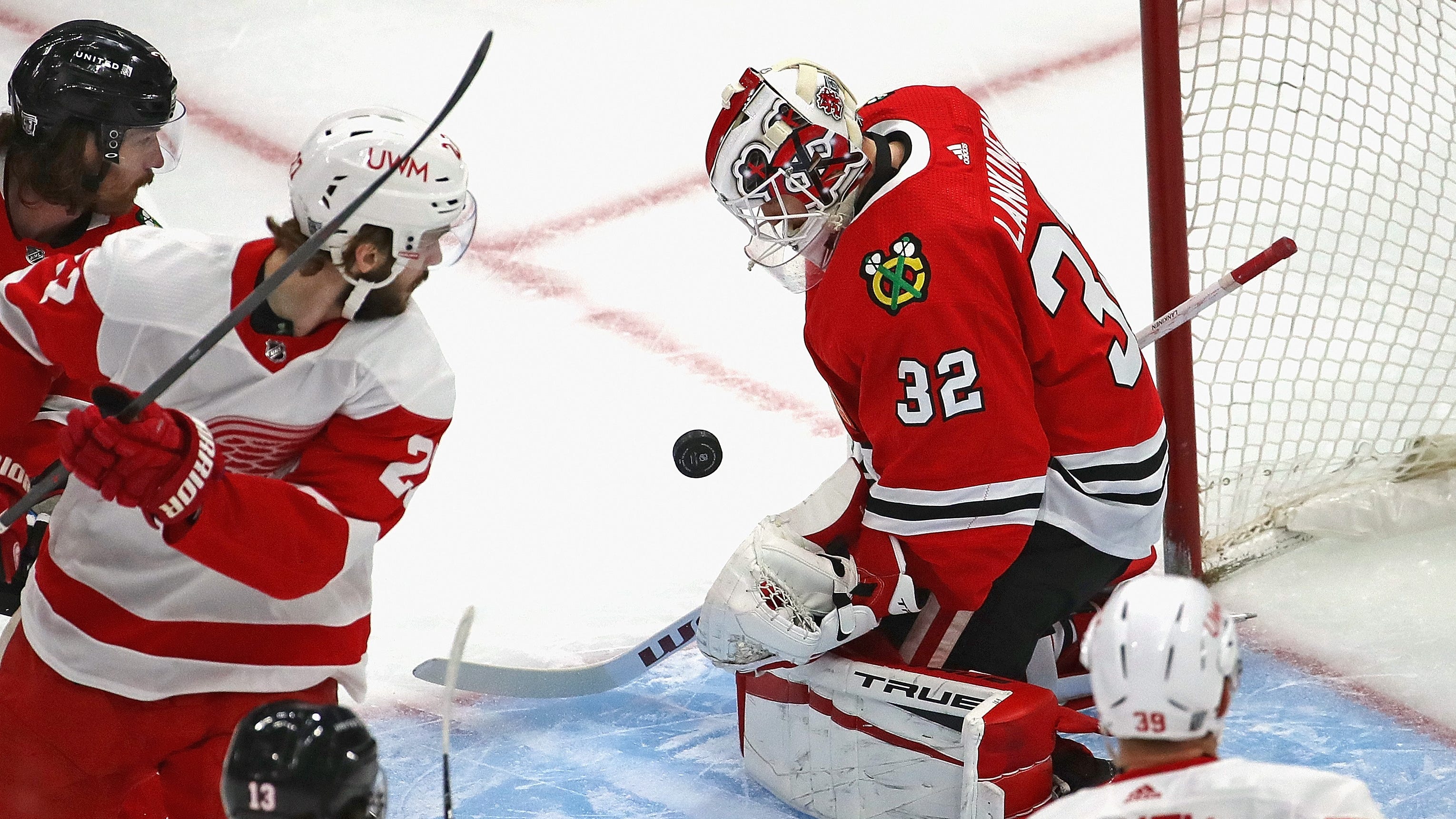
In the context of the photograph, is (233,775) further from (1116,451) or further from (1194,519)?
(1194,519)

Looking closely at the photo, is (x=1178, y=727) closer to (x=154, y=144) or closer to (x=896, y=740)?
(x=896, y=740)

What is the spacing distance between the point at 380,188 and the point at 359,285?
5.1 inches

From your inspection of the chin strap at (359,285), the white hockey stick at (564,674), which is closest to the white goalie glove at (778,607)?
the white hockey stick at (564,674)

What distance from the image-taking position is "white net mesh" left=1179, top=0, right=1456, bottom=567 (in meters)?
3.53

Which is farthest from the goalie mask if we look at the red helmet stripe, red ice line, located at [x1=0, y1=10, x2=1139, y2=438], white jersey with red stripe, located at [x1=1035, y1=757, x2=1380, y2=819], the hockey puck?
red ice line, located at [x1=0, y1=10, x2=1139, y2=438]

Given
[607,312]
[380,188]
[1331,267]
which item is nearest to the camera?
[380,188]

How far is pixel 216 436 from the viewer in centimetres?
210

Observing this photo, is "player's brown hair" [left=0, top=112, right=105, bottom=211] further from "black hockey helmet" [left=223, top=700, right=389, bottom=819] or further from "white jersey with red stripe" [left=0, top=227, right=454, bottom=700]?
"black hockey helmet" [left=223, top=700, right=389, bottom=819]

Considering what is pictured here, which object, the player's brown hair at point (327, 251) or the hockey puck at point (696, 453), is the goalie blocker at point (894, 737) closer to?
the hockey puck at point (696, 453)

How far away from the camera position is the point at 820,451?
3955mm

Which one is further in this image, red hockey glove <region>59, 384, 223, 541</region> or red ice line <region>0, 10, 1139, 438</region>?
red ice line <region>0, 10, 1139, 438</region>

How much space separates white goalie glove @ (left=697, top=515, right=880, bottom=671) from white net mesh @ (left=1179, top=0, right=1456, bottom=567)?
1.15 m

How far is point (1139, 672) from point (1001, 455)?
100 cm

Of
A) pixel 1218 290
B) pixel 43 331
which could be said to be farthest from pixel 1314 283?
pixel 43 331
